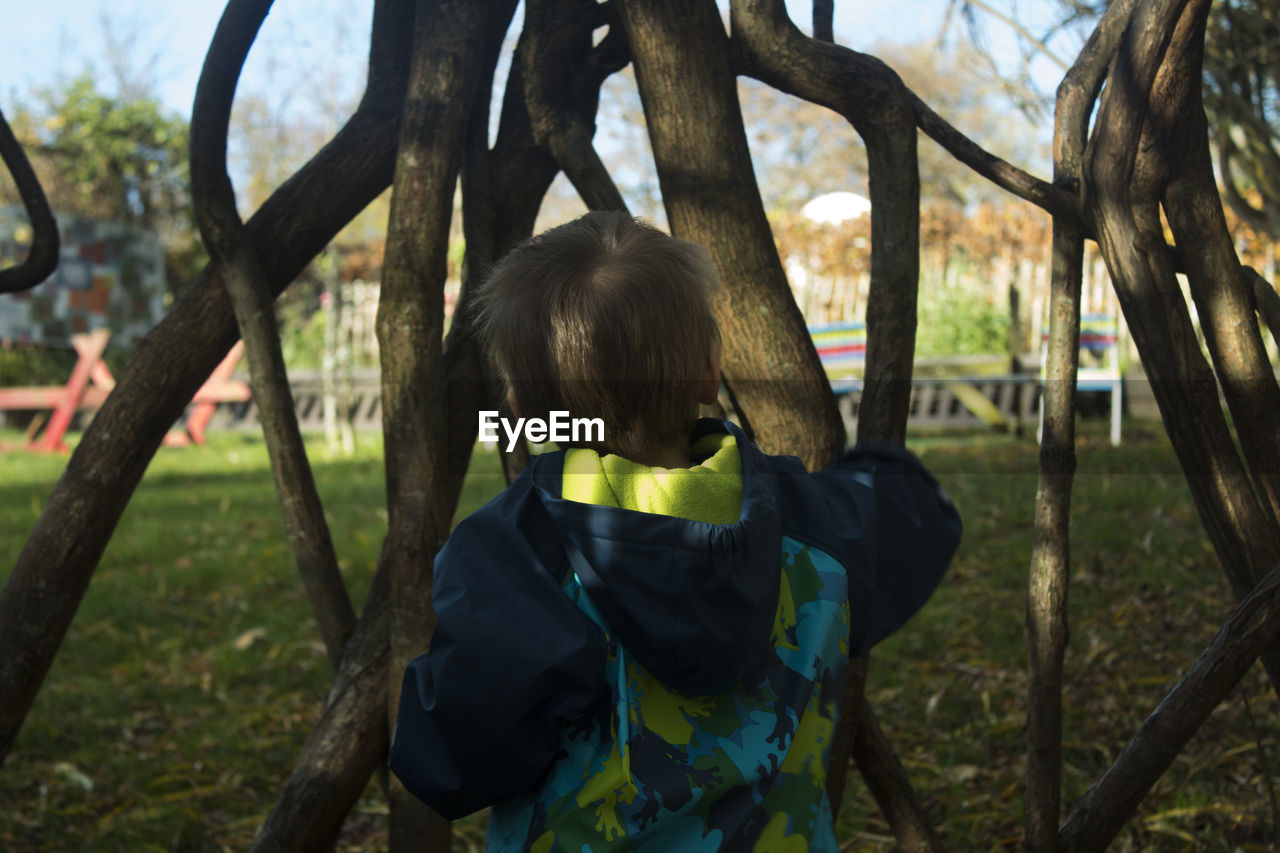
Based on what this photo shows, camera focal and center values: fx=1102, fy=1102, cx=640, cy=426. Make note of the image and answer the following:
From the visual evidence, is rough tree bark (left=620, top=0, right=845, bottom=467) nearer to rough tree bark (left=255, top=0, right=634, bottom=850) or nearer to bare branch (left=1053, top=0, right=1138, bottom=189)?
rough tree bark (left=255, top=0, right=634, bottom=850)

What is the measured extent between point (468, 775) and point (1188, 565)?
12.3 ft

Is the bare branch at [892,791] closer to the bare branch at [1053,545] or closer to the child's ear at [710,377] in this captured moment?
the bare branch at [1053,545]

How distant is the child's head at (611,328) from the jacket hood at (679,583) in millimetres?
151

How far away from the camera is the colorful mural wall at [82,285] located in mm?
12062

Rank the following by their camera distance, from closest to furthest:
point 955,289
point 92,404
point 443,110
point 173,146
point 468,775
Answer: point 468,775 → point 443,110 → point 92,404 → point 955,289 → point 173,146

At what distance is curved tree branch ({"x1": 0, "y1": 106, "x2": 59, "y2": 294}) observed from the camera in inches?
83.4

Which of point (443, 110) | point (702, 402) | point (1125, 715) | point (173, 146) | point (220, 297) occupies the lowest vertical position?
point (1125, 715)

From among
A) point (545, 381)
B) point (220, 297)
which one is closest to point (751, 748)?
point (545, 381)

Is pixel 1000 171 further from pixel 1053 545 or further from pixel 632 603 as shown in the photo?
pixel 632 603

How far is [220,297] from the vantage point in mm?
2102

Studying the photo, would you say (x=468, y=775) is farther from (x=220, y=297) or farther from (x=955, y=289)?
(x=955, y=289)

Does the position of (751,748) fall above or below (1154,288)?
below

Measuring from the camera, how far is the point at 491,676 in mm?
1133

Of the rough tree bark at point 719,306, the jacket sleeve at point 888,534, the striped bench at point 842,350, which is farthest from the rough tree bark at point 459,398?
the striped bench at point 842,350
